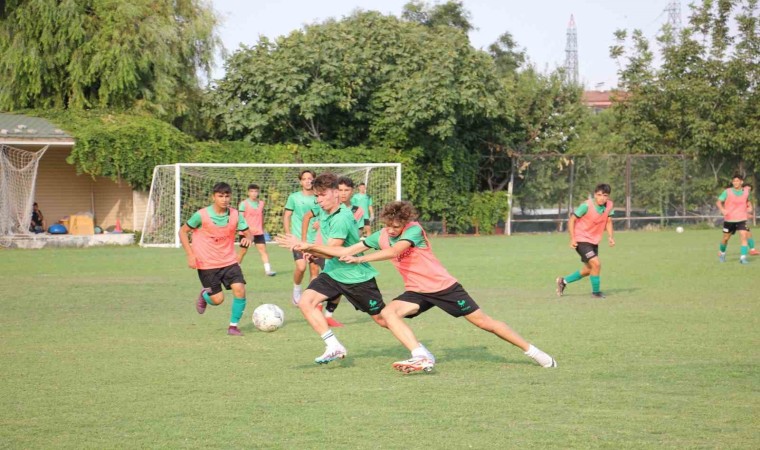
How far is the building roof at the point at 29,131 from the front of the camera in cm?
2652

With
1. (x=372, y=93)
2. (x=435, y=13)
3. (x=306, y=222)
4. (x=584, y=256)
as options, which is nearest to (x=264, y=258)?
(x=306, y=222)

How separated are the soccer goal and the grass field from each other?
1053cm

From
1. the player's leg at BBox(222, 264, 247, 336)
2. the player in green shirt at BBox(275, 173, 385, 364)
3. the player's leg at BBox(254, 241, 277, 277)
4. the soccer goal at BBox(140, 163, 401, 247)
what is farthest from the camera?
the soccer goal at BBox(140, 163, 401, 247)

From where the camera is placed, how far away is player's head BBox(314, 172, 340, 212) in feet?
29.5

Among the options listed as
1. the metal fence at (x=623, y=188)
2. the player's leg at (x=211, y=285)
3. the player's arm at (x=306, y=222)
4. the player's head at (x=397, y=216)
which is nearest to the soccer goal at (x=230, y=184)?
the metal fence at (x=623, y=188)

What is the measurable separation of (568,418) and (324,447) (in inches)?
70.4

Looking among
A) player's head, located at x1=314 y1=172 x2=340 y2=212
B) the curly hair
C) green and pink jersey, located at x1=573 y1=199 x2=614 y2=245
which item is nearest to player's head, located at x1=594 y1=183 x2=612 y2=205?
green and pink jersey, located at x1=573 y1=199 x2=614 y2=245

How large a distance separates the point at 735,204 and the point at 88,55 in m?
19.9

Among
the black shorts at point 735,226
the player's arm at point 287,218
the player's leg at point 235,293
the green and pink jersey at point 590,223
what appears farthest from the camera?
the black shorts at point 735,226

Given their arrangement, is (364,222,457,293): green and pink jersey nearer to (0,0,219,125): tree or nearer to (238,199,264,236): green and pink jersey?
(238,199,264,236): green and pink jersey

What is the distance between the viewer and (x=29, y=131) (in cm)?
2692

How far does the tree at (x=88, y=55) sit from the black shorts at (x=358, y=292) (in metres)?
22.1

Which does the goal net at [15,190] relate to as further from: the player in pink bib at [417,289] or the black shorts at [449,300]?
the black shorts at [449,300]

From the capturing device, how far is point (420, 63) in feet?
→ 103
